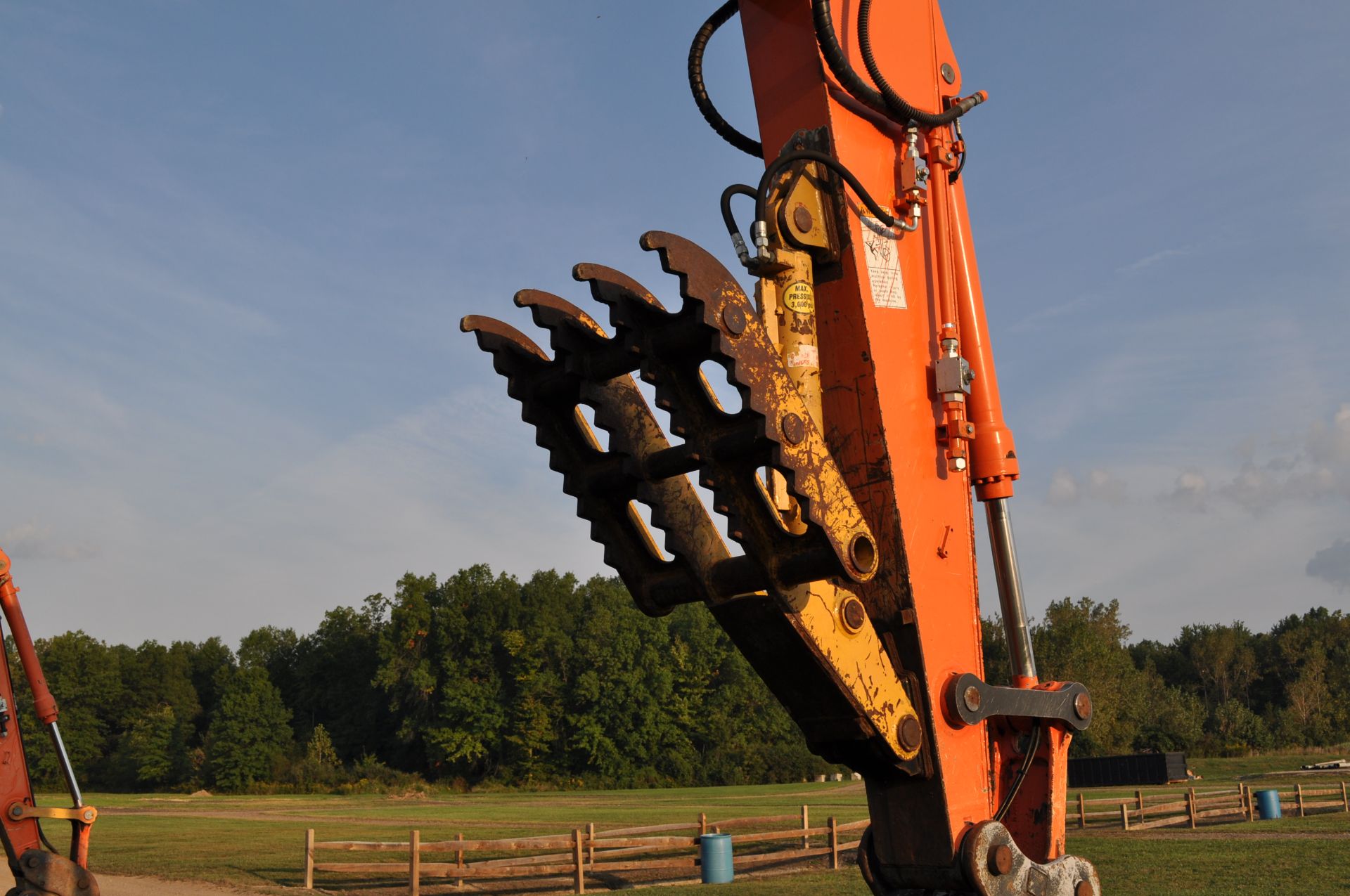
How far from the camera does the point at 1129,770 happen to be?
172 feet

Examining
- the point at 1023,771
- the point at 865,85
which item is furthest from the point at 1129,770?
the point at 865,85

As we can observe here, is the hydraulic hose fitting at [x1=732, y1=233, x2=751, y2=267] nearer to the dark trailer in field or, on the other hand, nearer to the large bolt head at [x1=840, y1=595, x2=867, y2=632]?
the large bolt head at [x1=840, y1=595, x2=867, y2=632]

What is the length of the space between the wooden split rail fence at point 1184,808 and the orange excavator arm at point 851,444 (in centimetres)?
2532

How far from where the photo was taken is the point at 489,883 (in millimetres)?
20469

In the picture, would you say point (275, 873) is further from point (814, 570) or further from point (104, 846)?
point (814, 570)

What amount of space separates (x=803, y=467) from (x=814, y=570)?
35 centimetres

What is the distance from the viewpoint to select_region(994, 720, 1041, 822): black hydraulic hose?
4.28 meters

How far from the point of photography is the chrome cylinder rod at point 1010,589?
15.3 ft

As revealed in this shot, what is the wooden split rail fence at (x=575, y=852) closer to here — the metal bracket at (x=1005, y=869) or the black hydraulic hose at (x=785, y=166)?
the metal bracket at (x=1005, y=869)

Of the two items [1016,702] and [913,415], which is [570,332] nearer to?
[913,415]

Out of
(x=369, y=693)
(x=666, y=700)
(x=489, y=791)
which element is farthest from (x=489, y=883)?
(x=369, y=693)

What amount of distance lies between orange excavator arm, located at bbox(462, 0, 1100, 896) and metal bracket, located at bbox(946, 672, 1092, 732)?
1cm

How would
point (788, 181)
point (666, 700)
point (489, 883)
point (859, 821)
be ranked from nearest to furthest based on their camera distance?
point (788, 181) → point (489, 883) → point (859, 821) → point (666, 700)

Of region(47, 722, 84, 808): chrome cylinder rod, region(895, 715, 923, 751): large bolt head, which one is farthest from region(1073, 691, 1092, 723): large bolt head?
region(47, 722, 84, 808): chrome cylinder rod
